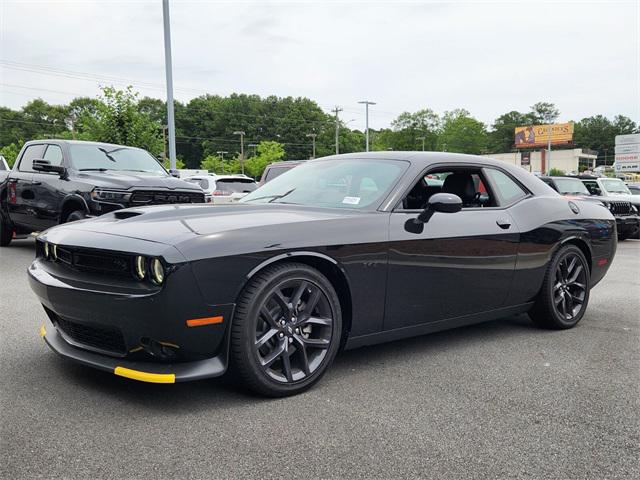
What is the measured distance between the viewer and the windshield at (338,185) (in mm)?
4023

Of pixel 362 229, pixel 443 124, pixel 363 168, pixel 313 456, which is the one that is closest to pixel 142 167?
pixel 363 168

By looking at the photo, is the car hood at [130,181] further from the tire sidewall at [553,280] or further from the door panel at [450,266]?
the tire sidewall at [553,280]

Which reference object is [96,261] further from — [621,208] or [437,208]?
[621,208]

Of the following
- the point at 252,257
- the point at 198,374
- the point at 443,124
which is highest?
the point at 443,124

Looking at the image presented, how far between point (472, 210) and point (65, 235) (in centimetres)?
272

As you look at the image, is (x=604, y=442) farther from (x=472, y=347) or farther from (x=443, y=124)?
(x=443, y=124)

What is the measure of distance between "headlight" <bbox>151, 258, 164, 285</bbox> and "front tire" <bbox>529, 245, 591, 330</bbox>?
3192 mm

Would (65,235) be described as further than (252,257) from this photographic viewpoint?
Yes

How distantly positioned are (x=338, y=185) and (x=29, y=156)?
7770 millimetres

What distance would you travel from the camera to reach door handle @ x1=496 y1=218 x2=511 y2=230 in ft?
14.8

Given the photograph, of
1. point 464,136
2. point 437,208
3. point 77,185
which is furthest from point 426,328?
point 464,136

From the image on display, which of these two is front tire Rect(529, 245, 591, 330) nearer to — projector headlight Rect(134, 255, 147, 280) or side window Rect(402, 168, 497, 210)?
side window Rect(402, 168, 497, 210)

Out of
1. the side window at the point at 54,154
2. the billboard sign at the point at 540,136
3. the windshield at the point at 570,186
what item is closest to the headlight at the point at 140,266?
the side window at the point at 54,154

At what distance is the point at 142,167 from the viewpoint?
31.6ft
